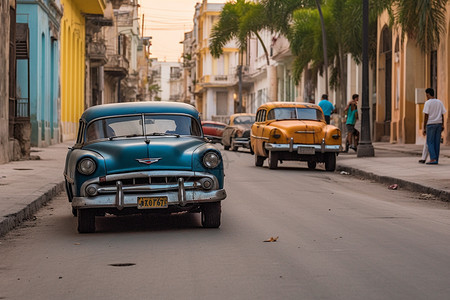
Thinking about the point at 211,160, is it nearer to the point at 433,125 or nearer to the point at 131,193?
the point at 131,193

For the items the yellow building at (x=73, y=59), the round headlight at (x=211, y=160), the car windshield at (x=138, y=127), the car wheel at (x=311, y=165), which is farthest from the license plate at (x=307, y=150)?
the yellow building at (x=73, y=59)

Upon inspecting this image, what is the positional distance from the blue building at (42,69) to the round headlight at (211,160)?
19241 mm

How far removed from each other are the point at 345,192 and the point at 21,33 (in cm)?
1396

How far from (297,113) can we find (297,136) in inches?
51.3

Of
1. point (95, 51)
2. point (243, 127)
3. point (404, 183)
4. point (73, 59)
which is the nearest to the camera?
point (404, 183)

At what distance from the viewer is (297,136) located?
21.0 metres

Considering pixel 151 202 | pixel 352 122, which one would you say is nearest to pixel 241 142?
pixel 352 122

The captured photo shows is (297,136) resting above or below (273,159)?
above

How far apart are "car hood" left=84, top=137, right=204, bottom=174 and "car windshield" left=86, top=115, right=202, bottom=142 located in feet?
2.59

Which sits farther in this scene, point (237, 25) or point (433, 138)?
point (237, 25)

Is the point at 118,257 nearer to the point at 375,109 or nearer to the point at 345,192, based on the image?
the point at 345,192

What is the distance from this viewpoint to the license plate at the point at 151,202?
31.2ft

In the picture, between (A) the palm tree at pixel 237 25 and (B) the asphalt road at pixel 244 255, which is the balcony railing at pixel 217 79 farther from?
(B) the asphalt road at pixel 244 255

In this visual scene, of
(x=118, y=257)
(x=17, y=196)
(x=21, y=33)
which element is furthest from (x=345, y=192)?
(x=21, y=33)
